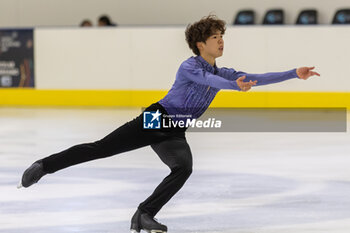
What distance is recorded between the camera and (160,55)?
13.2 m

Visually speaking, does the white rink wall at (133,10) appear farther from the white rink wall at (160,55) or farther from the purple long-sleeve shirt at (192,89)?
the purple long-sleeve shirt at (192,89)

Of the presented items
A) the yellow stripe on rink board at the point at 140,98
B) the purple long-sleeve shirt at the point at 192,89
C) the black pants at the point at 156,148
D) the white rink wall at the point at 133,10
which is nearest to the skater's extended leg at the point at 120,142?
the black pants at the point at 156,148

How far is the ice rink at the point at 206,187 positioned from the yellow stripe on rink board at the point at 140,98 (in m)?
2.71

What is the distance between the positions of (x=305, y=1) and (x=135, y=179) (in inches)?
371

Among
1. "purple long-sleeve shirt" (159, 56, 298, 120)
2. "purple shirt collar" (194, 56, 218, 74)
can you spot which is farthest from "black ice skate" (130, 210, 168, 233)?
"purple shirt collar" (194, 56, 218, 74)

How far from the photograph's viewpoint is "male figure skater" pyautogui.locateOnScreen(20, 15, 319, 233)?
14.4 ft

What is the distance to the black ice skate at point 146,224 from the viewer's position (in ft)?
14.4

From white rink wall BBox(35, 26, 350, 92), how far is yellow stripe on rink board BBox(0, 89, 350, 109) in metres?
0.09

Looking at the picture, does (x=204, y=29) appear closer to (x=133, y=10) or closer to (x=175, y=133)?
(x=175, y=133)

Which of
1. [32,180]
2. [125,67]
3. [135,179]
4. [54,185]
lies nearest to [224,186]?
[135,179]

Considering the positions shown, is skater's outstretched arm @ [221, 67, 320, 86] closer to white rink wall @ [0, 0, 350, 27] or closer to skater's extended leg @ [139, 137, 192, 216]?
skater's extended leg @ [139, 137, 192, 216]

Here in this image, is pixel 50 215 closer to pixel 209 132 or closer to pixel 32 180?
pixel 32 180

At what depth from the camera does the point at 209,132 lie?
1030cm

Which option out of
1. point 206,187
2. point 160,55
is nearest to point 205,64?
point 206,187
